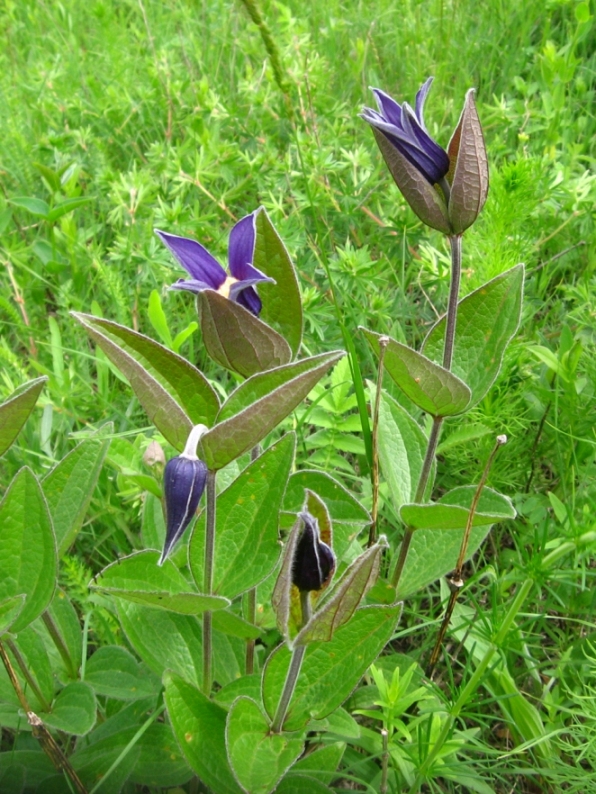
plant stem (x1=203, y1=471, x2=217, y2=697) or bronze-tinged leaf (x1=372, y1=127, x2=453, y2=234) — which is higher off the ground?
bronze-tinged leaf (x1=372, y1=127, x2=453, y2=234)

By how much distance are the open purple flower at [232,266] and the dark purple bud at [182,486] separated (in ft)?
0.93

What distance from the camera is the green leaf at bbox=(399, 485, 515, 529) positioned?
4.39ft

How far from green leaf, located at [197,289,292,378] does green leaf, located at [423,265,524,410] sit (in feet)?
1.26

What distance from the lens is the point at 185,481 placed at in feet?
3.36

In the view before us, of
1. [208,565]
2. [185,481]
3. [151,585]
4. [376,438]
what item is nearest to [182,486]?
[185,481]

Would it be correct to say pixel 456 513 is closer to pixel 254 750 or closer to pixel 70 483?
pixel 254 750

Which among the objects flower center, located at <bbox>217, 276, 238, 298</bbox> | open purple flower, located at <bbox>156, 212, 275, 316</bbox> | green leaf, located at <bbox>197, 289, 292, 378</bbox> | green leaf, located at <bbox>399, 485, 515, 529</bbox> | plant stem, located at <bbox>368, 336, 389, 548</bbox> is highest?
open purple flower, located at <bbox>156, 212, 275, 316</bbox>

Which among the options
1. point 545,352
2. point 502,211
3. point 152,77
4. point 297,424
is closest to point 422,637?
point 297,424

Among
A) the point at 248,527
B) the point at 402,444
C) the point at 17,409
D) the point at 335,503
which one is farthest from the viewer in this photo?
the point at 402,444

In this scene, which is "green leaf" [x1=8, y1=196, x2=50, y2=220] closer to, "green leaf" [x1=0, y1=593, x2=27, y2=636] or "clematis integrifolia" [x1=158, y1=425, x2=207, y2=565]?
"green leaf" [x1=0, y1=593, x2=27, y2=636]

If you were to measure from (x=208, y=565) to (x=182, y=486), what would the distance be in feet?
0.88

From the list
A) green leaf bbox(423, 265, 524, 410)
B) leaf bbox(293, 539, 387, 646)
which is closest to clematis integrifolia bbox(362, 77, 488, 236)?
green leaf bbox(423, 265, 524, 410)

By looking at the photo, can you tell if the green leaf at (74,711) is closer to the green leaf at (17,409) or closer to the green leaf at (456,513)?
the green leaf at (17,409)

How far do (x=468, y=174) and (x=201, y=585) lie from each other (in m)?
0.89
